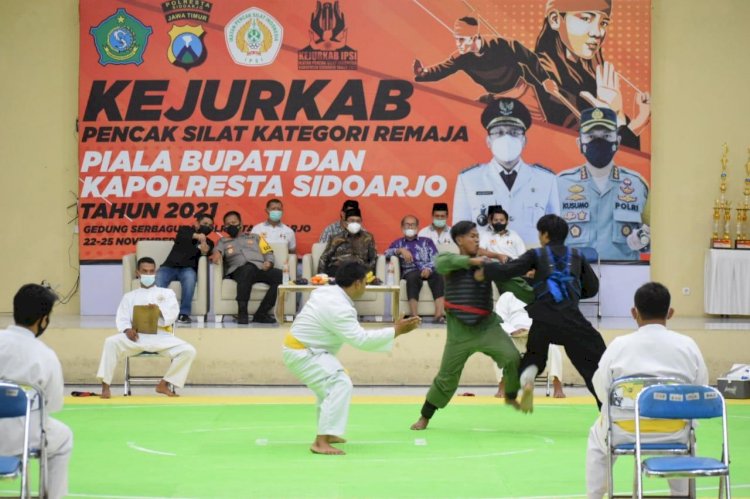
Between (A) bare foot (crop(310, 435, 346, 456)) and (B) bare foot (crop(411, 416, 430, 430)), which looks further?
(B) bare foot (crop(411, 416, 430, 430))

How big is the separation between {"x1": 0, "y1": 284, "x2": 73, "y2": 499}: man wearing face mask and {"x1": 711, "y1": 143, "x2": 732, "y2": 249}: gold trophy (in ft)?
36.5

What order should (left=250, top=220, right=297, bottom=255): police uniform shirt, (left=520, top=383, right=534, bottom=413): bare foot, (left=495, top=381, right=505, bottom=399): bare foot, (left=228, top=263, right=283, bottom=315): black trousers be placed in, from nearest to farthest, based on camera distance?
(left=520, top=383, right=534, bottom=413): bare foot
(left=495, top=381, right=505, bottom=399): bare foot
(left=228, top=263, right=283, bottom=315): black trousers
(left=250, top=220, right=297, bottom=255): police uniform shirt

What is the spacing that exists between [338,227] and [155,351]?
165 inches

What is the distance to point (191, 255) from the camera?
14625 millimetres

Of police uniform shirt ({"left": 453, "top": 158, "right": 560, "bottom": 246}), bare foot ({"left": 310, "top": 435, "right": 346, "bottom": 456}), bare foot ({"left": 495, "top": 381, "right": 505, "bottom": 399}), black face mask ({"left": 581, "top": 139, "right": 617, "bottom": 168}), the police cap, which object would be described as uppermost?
the police cap

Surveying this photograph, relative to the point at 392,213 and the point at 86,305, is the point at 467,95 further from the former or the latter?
the point at 86,305

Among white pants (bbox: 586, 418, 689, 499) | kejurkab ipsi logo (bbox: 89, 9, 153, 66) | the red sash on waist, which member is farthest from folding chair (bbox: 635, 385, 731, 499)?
kejurkab ipsi logo (bbox: 89, 9, 153, 66)

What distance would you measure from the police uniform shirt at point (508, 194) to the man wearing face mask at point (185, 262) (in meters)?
3.16

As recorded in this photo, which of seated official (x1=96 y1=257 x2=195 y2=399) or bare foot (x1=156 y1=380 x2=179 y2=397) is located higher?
seated official (x1=96 y1=257 x2=195 y2=399)

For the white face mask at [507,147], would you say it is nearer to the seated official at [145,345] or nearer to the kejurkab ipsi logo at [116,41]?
the kejurkab ipsi logo at [116,41]

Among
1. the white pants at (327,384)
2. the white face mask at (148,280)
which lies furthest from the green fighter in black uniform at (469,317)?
the white face mask at (148,280)

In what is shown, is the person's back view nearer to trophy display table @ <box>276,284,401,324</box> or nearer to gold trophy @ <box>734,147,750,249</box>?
trophy display table @ <box>276,284,401,324</box>

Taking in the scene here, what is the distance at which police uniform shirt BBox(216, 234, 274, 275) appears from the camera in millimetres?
14438

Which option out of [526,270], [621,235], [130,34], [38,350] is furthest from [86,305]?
[38,350]
